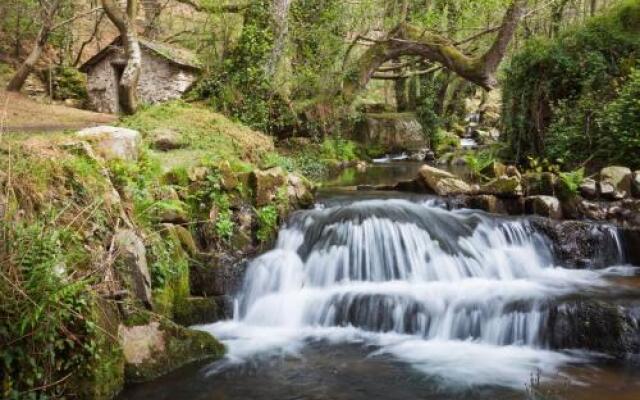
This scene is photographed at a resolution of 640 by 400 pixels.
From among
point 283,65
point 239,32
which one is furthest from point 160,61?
point 283,65

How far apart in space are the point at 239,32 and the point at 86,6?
14.1 metres

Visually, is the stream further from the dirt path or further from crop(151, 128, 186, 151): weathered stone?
the dirt path

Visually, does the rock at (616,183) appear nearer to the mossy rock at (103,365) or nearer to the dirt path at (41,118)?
the mossy rock at (103,365)

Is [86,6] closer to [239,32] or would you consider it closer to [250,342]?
[239,32]

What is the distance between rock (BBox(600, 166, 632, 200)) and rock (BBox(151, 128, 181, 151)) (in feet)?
27.1

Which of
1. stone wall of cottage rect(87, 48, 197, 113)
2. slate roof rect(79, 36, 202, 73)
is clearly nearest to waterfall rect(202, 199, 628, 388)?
slate roof rect(79, 36, 202, 73)

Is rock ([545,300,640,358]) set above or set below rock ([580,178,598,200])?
below

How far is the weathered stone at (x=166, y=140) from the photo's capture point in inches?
412

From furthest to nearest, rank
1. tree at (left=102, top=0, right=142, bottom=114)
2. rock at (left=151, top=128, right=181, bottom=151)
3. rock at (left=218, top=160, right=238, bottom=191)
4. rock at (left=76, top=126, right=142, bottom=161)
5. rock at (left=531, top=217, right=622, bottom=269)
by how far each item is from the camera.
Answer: tree at (left=102, top=0, right=142, bottom=114), rock at (left=151, top=128, right=181, bottom=151), rock at (left=531, top=217, right=622, bottom=269), rock at (left=218, top=160, right=238, bottom=191), rock at (left=76, top=126, right=142, bottom=161)

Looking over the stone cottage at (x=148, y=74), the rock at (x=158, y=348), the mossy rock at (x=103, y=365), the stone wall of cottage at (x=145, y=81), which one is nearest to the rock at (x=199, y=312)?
the rock at (x=158, y=348)

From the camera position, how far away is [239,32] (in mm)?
17359

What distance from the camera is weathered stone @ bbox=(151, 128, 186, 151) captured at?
34.3ft

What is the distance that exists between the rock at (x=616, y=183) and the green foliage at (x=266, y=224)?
6.50m

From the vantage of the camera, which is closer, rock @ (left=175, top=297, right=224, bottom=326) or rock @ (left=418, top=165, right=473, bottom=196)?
rock @ (left=175, top=297, right=224, bottom=326)
